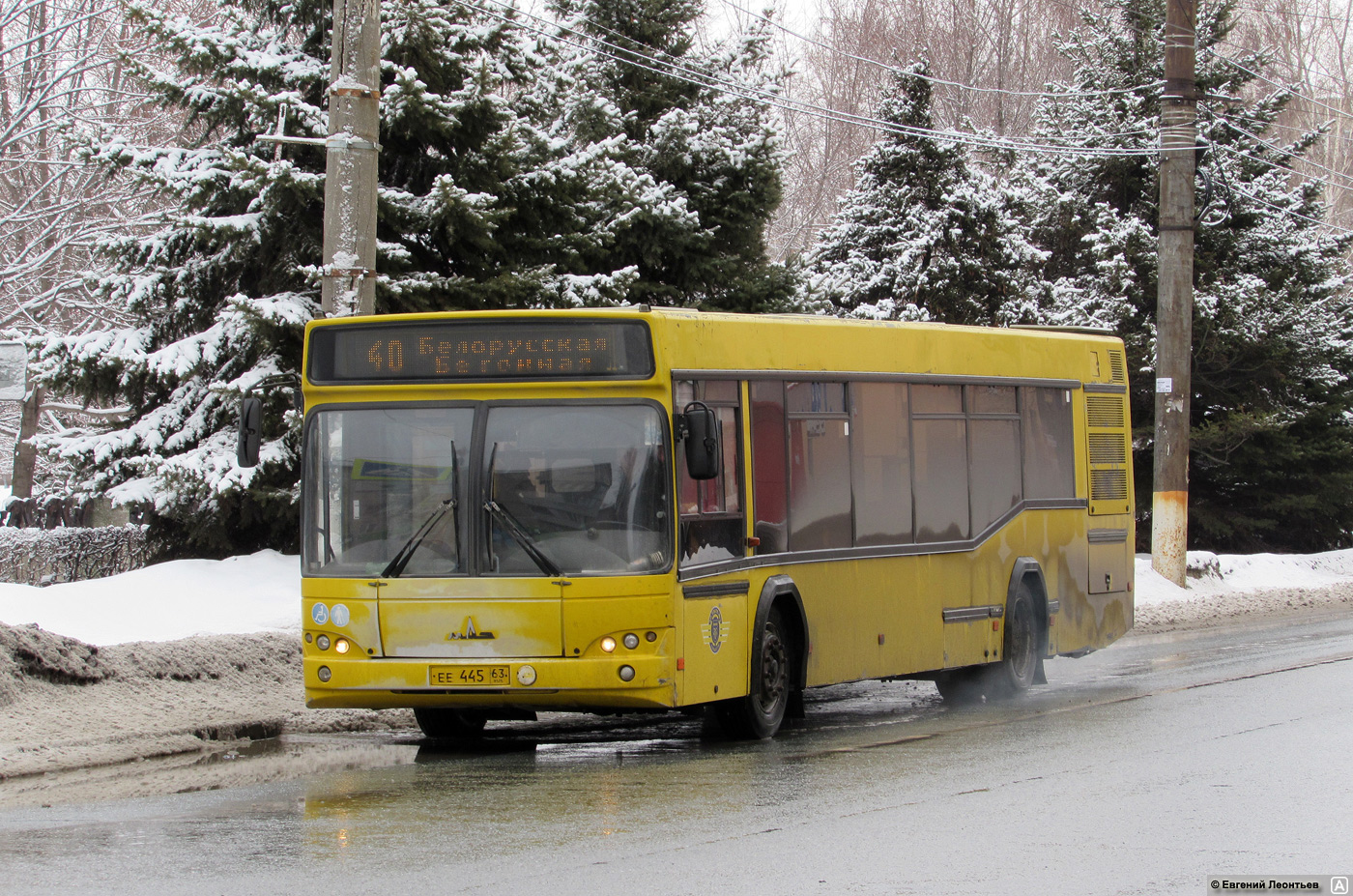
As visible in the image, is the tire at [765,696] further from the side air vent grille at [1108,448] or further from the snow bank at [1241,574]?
the snow bank at [1241,574]

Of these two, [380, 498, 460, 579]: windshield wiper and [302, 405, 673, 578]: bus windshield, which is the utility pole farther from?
[380, 498, 460, 579]: windshield wiper

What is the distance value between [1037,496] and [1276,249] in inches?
690

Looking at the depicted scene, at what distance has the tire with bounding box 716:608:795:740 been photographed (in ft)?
35.3

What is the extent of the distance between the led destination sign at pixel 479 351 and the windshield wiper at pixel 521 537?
2.69 feet

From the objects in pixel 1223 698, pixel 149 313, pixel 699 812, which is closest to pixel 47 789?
pixel 699 812

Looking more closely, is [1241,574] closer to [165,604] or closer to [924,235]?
[924,235]

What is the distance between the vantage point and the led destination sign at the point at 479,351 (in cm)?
998

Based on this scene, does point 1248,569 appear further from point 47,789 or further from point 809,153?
point 809,153

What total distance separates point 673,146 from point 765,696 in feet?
43.6

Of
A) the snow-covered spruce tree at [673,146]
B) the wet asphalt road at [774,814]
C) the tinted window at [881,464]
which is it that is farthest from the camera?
the snow-covered spruce tree at [673,146]

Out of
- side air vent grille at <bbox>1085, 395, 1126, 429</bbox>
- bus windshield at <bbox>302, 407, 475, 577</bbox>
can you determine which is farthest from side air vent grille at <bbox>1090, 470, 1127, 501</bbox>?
bus windshield at <bbox>302, 407, 475, 577</bbox>

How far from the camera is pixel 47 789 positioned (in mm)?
9234

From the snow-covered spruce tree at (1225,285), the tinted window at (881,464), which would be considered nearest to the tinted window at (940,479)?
the tinted window at (881,464)

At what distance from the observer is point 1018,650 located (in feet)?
45.9
